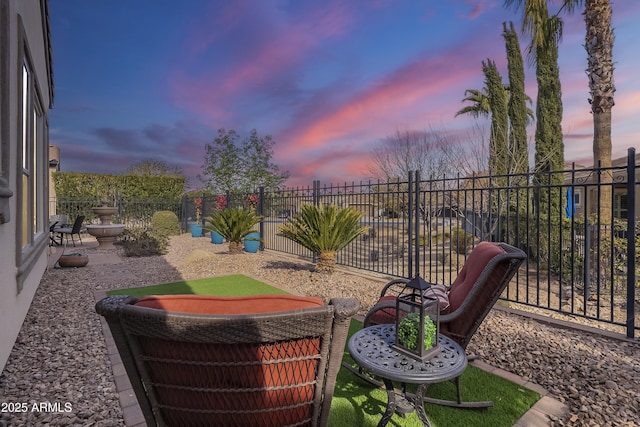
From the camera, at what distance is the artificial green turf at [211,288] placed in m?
5.78

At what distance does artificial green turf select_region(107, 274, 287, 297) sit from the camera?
578cm

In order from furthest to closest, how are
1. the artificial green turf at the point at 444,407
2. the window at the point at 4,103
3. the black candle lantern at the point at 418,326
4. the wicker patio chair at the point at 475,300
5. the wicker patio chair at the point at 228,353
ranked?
the window at the point at 4,103
the wicker patio chair at the point at 475,300
the artificial green turf at the point at 444,407
the black candle lantern at the point at 418,326
the wicker patio chair at the point at 228,353

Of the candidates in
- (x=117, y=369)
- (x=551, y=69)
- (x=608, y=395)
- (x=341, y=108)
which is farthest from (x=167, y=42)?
(x=608, y=395)

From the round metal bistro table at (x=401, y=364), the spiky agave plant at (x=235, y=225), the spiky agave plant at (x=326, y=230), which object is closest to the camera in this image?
the round metal bistro table at (x=401, y=364)

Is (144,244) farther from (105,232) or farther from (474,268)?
(474,268)

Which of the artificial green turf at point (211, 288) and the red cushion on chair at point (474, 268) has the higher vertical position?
the red cushion on chair at point (474, 268)

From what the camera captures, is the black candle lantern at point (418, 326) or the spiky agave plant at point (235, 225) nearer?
the black candle lantern at point (418, 326)

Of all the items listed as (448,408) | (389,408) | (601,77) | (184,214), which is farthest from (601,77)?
(184,214)

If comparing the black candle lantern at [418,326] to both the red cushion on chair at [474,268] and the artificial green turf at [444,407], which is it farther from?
the red cushion on chair at [474,268]

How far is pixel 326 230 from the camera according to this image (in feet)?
21.9

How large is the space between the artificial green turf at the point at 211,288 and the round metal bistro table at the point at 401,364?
3766mm

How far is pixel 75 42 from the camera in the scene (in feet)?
42.4

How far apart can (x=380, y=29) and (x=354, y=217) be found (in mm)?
6488

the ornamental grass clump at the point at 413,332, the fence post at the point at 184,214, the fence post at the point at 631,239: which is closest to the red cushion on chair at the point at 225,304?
the ornamental grass clump at the point at 413,332
